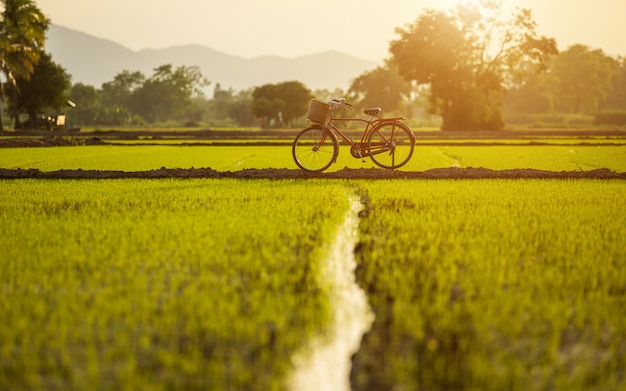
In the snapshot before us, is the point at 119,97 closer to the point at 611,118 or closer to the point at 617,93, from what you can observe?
the point at 611,118

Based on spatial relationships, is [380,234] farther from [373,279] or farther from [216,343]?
[216,343]

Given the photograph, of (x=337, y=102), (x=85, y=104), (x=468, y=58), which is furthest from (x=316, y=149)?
(x=85, y=104)

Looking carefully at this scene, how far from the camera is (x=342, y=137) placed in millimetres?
10797

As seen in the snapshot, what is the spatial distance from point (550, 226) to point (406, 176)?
5261mm

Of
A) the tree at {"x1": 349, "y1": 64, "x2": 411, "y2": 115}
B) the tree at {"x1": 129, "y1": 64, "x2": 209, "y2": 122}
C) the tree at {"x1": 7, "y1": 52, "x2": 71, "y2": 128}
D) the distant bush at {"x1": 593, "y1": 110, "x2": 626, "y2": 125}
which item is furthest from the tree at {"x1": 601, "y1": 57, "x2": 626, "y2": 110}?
the tree at {"x1": 7, "y1": 52, "x2": 71, "y2": 128}

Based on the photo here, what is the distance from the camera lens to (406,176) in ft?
37.6

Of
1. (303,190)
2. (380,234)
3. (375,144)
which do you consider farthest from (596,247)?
(375,144)

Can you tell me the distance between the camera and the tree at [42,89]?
50094mm

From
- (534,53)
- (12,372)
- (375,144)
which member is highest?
(534,53)

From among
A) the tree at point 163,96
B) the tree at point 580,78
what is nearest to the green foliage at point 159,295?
the tree at point 580,78

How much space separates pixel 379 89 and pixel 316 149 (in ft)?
281

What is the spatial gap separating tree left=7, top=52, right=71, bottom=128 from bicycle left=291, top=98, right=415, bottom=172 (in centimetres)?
4373

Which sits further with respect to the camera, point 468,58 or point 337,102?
point 468,58

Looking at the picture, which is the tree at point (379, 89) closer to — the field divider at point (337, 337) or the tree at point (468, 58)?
the tree at point (468, 58)
